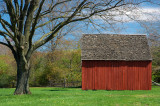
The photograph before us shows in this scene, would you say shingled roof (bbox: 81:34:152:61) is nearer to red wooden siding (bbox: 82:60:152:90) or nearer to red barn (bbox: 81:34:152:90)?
red barn (bbox: 81:34:152:90)

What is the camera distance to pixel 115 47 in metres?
24.9

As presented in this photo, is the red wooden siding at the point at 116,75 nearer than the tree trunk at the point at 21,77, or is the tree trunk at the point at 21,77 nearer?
the tree trunk at the point at 21,77

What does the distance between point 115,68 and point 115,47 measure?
249 centimetres

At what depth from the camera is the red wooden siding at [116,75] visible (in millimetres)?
23516

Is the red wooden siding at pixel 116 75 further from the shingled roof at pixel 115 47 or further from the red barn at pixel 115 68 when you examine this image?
the shingled roof at pixel 115 47

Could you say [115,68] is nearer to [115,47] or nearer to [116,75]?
[116,75]

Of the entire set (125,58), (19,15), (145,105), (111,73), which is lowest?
(145,105)

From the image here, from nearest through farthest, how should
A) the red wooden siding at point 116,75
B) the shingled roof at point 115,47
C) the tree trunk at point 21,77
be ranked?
the tree trunk at point 21,77 → the red wooden siding at point 116,75 → the shingled roof at point 115,47

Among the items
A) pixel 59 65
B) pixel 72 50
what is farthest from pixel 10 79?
pixel 72 50

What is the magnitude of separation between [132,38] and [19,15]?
15.1m

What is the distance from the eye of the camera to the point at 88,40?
2538 centimetres

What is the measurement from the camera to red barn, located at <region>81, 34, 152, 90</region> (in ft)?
77.2

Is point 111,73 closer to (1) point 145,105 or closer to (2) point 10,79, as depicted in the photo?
(1) point 145,105

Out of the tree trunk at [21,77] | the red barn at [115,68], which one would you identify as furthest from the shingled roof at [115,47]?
the tree trunk at [21,77]
